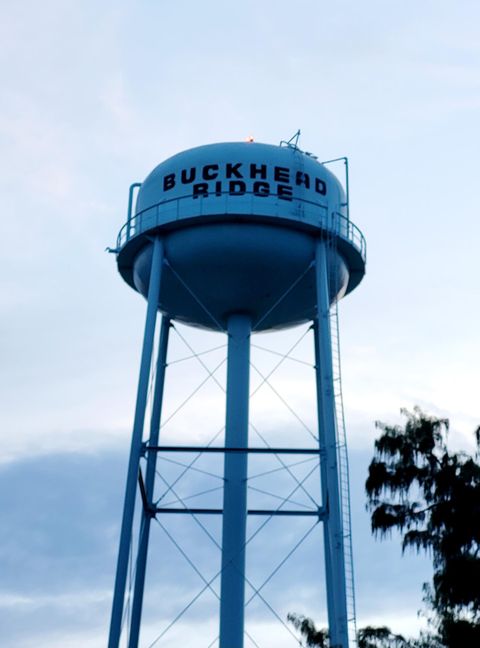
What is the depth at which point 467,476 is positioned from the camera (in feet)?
65.0

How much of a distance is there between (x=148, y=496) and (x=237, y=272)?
15.9ft

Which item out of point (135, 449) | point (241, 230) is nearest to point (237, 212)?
point (241, 230)

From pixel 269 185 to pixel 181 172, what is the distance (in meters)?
1.79

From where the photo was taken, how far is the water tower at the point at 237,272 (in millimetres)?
19188

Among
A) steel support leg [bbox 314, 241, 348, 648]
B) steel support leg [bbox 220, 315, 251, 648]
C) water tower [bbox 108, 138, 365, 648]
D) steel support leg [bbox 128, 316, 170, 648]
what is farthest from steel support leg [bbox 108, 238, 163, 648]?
steel support leg [bbox 314, 241, 348, 648]

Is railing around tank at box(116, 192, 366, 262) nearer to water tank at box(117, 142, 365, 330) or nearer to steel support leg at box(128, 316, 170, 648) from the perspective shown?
water tank at box(117, 142, 365, 330)

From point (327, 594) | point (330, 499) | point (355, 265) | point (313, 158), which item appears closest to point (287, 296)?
point (355, 265)

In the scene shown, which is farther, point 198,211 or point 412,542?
point 412,542

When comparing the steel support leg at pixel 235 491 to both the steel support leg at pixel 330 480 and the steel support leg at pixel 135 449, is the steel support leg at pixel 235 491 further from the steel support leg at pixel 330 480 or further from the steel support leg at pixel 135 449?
the steel support leg at pixel 135 449

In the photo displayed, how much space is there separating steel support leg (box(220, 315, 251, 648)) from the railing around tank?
9.05ft

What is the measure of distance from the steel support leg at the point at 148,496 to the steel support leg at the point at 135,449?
7.15 ft

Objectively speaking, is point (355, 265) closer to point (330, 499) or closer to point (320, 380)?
point (320, 380)

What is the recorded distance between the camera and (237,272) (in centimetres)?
1977

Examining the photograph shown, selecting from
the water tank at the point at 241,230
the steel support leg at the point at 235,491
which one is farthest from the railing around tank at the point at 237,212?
the steel support leg at the point at 235,491
